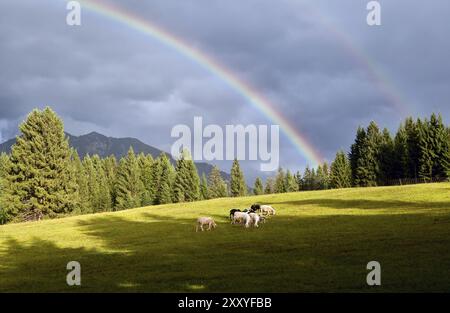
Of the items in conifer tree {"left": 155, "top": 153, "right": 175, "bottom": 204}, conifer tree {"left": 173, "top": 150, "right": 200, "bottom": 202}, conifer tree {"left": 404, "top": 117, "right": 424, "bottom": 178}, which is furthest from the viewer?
conifer tree {"left": 155, "top": 153, "right": 175, "bottom": 204}

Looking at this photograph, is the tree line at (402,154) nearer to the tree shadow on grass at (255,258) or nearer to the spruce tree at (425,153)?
the spruce tree at (425,153)

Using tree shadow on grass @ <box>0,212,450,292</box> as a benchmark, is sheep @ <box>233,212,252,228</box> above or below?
above

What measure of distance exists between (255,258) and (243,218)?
639 inches

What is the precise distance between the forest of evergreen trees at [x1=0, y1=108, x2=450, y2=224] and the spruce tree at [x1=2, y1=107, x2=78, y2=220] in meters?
0.16

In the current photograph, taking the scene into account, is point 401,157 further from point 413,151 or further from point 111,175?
point 111,175

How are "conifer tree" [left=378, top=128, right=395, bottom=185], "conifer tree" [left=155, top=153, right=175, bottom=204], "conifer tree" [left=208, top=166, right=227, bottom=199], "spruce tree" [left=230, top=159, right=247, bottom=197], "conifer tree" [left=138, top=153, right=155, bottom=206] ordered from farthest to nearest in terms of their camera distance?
"conifer tree" [left=208, top=166, right=227, bottom=199]
"spruce tree" [left=230, top=159, right=247, bottom=197]
"conifer tree" [left=138, top=153, right=155, bottom=206]
"conifer tree" [left=155, top=153, right=175, bottom=204]
"conifer tree" [left=378, top=128, right=395, bottom=185]

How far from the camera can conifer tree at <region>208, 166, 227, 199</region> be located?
582 ft

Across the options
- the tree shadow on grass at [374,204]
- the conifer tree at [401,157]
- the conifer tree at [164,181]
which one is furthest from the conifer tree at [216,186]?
the tree shadow on grass at [374,204]

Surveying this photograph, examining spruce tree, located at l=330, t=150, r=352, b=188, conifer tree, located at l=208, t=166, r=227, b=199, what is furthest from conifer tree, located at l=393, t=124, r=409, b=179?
conifer tree, located at l=208, t=166, r=227, b=199

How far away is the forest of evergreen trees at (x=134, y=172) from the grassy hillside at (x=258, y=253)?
102ft

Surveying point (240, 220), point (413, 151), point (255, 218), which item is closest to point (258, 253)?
point (255, 218)

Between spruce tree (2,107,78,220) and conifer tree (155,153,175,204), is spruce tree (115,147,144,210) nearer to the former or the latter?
conifer tree (155,153,175,204)

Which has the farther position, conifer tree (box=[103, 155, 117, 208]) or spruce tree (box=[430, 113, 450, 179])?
conifer tree (box=[103, 155, 117, 208])
